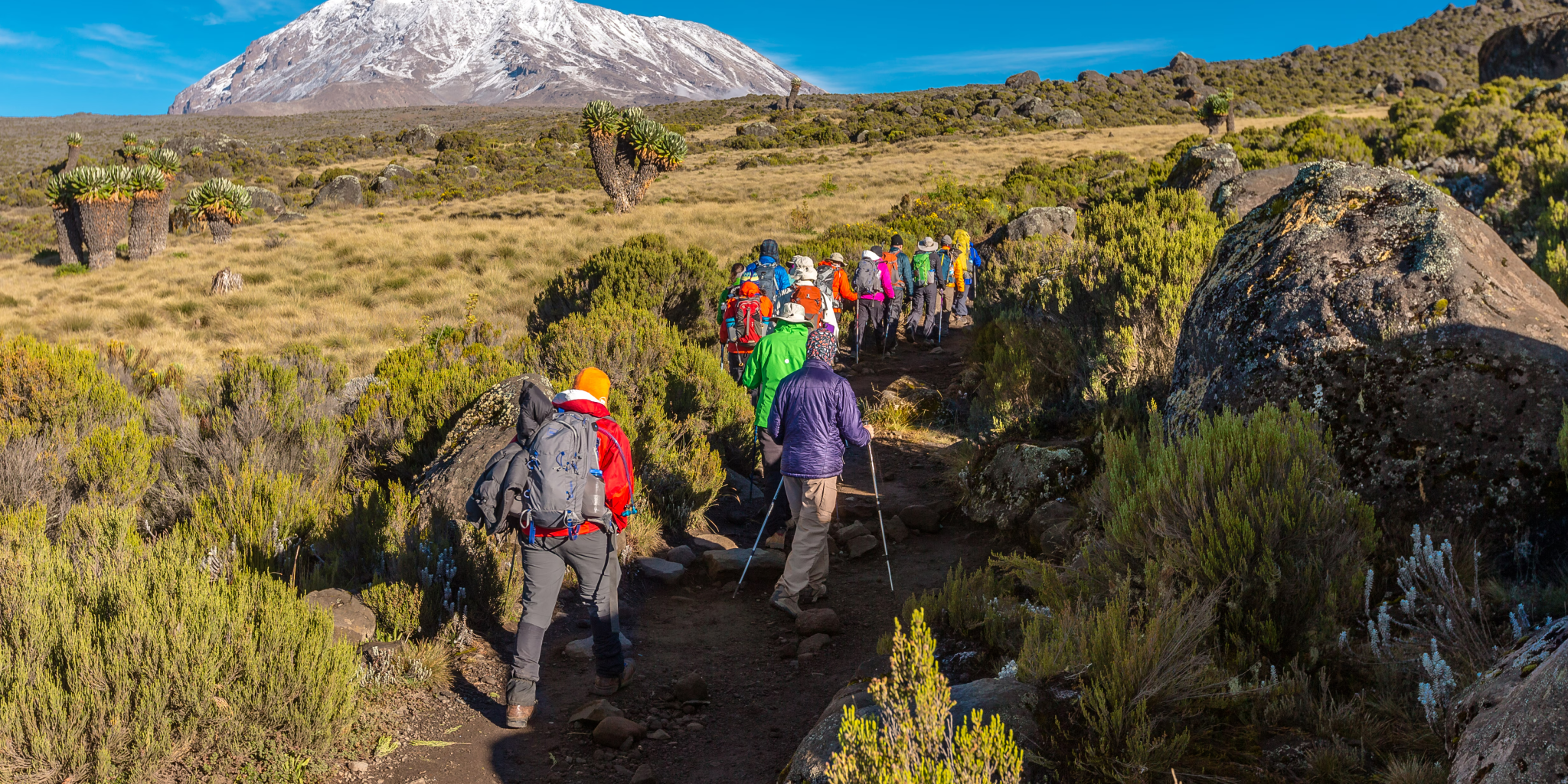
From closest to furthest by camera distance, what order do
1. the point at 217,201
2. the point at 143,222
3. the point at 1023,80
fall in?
the point at 143,222 < the point at 217,201 < the point at 1023,80

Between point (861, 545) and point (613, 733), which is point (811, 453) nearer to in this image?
point (861, 545)

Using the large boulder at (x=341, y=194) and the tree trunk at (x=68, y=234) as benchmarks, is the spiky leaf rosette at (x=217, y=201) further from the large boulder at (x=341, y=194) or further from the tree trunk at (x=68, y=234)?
the large boulder at (x=341, y=194)

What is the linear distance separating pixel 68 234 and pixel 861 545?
27.7m

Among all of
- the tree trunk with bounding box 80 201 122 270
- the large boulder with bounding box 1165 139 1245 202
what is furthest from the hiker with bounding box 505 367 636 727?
the tree trunk with bounding box 80 201 122 270

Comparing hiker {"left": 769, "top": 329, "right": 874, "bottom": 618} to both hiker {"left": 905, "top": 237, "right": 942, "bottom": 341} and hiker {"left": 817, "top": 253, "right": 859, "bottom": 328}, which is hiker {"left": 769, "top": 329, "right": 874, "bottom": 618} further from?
hiker {"left": 905, "top": 237, "right": 942, "bottom": 341}

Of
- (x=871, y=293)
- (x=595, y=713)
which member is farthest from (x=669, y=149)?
(x=595, y=713)

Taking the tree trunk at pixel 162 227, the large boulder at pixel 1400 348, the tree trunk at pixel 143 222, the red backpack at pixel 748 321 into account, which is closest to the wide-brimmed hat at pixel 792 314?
the red backpack at pixel 748 321

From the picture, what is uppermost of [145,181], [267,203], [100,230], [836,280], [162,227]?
[267,203]

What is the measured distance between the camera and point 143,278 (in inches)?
805

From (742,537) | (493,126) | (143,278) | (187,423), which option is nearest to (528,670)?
(742,537)

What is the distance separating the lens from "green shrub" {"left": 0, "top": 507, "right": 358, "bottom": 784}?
305 centimetres

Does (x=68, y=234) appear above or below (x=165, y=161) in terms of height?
below

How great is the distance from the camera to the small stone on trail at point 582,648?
Result: 502 cm

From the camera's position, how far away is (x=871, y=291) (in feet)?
41.1
